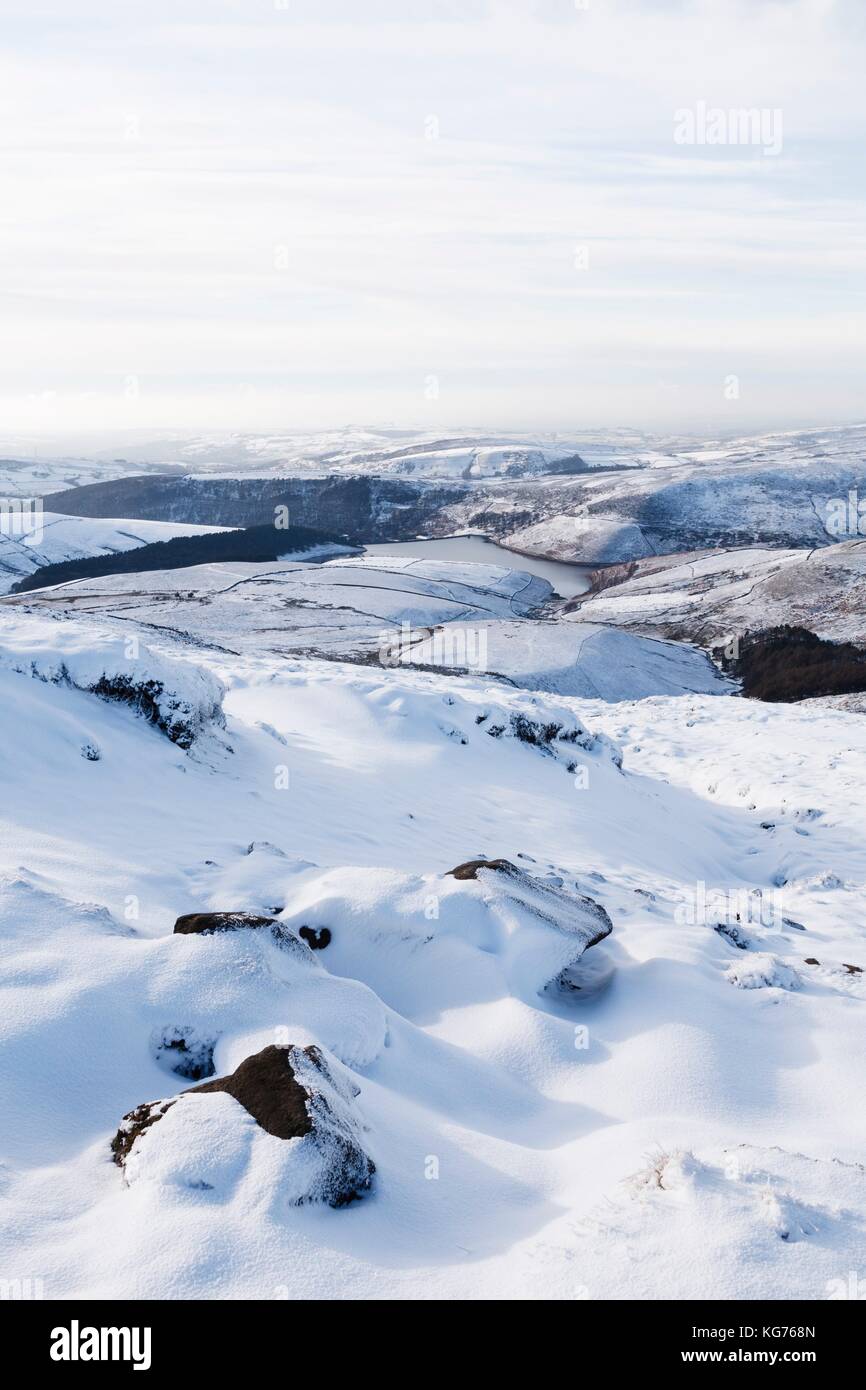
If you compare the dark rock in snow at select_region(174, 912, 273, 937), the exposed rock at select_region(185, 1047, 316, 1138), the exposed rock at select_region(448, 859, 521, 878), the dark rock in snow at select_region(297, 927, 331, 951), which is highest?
the dark rock in snow at select_region(174, 912, 273, 937)

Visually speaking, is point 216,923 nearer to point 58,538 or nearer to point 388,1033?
point 388,1033

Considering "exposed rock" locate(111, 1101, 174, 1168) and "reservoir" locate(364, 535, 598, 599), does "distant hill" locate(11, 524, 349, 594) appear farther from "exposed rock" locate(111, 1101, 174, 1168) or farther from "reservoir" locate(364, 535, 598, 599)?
"exposed rock" locate(111, 1101, 174, 1168)

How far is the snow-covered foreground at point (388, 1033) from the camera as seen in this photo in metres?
3.66

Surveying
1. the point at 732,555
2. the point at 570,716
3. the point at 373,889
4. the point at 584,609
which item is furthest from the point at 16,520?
the point at 373,889

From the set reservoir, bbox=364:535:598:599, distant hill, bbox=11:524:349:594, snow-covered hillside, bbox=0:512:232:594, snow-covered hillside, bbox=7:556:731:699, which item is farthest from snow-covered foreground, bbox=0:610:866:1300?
snow-covered hillside, bbox=0:512:232:594

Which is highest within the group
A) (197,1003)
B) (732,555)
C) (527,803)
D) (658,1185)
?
(732,555)

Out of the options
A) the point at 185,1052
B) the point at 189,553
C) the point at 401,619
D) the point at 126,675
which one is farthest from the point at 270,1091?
the point at 189,553

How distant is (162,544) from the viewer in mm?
79750

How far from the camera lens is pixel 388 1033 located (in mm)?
5852

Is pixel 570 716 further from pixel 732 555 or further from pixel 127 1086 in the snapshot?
pixel 732 555

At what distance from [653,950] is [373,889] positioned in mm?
2879

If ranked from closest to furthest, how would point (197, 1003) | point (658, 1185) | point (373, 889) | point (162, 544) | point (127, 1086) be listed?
point (658, 1185) < point (127, 1086) < point (197, 1003) < point (373, 889) < point (162, 544)

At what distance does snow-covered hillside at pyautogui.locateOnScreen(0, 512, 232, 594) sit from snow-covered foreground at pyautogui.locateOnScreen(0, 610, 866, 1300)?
6610 cm

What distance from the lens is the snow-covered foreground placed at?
366 centimetres
